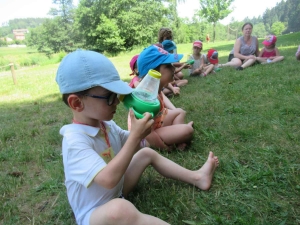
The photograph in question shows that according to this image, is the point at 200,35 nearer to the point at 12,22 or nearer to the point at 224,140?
the point at 224,140

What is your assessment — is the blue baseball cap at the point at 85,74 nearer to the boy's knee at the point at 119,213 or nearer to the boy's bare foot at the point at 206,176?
the boy's knee at the point at 119,213

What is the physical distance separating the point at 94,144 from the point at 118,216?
1.27ft

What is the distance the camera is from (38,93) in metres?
6.20

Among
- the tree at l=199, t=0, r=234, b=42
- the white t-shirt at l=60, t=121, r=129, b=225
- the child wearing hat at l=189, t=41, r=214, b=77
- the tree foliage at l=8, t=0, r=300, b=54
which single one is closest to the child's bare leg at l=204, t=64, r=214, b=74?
the child wearing hat at l=189, t=41, r=214, b=77

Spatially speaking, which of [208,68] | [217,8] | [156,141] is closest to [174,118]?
[156,141]

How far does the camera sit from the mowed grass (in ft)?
5.05

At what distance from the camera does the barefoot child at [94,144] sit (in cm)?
121

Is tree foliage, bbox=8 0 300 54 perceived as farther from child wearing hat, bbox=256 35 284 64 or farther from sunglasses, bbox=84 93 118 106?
sunglasses, bbox=84 93 118 106

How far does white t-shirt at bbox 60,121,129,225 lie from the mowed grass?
0.37 meters

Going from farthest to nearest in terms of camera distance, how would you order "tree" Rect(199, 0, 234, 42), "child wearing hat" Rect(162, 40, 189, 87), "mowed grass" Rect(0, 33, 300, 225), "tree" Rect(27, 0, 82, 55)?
1. "tree" Rect(27, 0, 82, 55)
2. "tree" Rect(199, 0, 234, 42)
3. "child wearing hat" Rect(162, 40, 189, 87)
4. "mowed grass" Rect(0, 33, 300, 225)

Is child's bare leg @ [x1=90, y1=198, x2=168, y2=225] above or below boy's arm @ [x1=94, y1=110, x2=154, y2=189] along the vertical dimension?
below

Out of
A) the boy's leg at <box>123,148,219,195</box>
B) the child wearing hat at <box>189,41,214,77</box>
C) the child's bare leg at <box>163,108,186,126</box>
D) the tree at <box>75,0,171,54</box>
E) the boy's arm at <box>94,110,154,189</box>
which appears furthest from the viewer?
the tree at <box>75,0,171,54</box>

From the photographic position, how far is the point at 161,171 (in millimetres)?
1779

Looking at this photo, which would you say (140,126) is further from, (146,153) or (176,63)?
(176,63)
